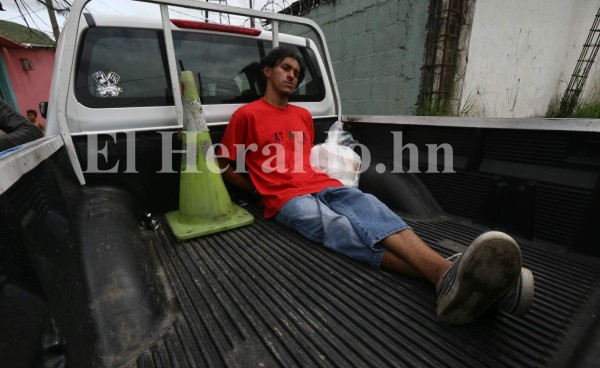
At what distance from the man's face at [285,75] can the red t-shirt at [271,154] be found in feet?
0.50

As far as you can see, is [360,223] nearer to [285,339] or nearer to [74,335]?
[285,339]

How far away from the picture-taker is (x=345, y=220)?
1.62 metres

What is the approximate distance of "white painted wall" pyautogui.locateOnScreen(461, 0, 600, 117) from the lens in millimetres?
4527

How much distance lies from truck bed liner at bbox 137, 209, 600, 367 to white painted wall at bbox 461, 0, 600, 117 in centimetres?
398

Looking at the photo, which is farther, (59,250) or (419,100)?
(419,100)

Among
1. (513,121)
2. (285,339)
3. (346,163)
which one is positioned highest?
(513,121)

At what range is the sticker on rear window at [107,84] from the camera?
170 centimetres

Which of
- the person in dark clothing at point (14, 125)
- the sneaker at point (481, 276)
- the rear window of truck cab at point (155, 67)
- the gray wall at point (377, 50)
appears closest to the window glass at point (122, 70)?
the rear window of truck cab at point (155, 67)

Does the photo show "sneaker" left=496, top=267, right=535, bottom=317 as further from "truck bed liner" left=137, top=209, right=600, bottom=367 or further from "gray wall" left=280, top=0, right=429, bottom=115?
"gray wall" left=280, top=0, right=429, bottom=115

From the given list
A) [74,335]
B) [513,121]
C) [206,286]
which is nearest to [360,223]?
[206,286]

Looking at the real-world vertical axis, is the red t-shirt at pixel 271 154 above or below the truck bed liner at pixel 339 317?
above

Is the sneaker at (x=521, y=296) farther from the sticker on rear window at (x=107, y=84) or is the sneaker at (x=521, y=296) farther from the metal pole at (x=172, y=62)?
the sticker on rear window at (x=107, y=84)

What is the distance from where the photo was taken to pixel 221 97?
219 cm

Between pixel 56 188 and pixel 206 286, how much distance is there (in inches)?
29.8
